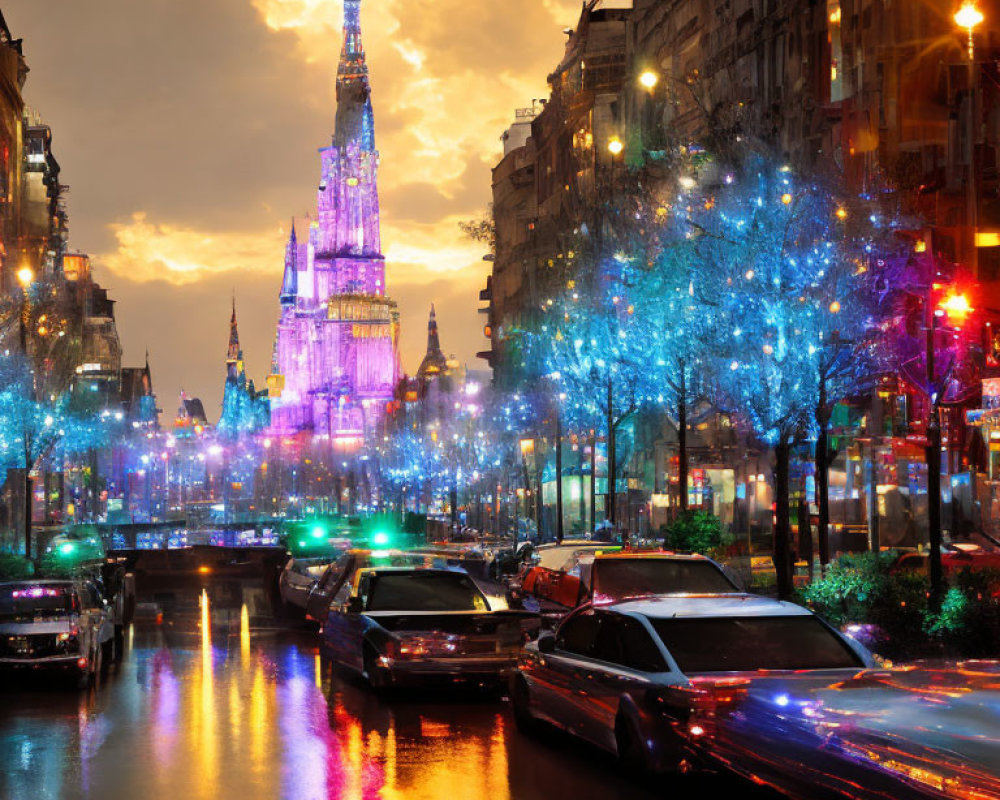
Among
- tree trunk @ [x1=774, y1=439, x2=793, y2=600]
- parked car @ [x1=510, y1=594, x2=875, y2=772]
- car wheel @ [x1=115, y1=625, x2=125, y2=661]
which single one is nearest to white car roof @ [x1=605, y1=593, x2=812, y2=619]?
parked car @ [x1=510, y1=594, x2=875, y2=772]

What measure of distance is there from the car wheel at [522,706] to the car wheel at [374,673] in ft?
8.28

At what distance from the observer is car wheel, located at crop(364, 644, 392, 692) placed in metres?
15.9

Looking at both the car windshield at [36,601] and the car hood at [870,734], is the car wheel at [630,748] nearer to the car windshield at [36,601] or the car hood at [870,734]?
the car hood at [870,734]

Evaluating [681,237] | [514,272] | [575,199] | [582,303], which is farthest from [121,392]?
[681,237]

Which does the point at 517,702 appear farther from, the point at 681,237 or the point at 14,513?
the point at 14,513

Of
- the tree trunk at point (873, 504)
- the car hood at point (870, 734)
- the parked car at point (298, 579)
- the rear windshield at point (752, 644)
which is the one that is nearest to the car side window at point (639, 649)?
the rear windshield at point (752, 644)

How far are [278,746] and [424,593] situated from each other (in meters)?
5.95

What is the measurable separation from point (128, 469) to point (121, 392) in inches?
712

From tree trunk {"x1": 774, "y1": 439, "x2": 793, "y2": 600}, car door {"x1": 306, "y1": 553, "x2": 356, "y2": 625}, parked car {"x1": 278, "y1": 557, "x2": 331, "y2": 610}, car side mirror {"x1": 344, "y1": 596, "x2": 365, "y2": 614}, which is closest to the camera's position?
car side mirror {"x1": 344, "y1": 596, "x2": 365, "y2": 614}

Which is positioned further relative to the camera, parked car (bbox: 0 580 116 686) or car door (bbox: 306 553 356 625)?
car door (bbox: 306 553 356 625)

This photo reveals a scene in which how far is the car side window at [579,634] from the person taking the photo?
12.2 metres

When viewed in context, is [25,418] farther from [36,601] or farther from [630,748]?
[630,748]

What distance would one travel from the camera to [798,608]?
37.8 feet

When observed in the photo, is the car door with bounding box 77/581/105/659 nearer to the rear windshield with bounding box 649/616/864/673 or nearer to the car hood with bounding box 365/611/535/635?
the car hood with bounding box 365/611/535/635
